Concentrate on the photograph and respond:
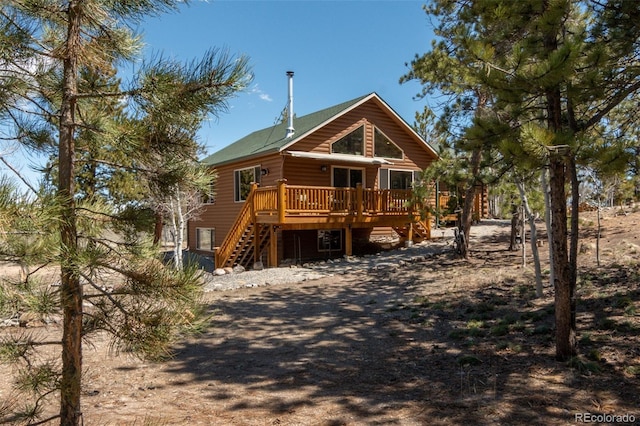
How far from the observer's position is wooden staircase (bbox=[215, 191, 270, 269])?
566 inches

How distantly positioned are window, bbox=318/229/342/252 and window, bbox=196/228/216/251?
5858 mm

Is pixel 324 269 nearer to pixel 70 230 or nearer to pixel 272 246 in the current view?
pixel 272 246

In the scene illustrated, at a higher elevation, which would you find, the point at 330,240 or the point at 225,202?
the point at 225,202

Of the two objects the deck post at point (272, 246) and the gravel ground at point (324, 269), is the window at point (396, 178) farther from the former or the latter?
the deck post at point (272, 246)

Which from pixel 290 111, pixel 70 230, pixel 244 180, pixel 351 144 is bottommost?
pixel 70 230

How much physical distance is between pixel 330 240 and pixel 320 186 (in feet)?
8.04

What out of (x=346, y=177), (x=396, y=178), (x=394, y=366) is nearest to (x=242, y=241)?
(x=346, y=177)

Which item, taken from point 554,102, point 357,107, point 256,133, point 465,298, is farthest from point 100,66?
point 256,133

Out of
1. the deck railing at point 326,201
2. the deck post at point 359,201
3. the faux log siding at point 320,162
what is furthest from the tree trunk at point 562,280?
the faux log siding at point 320,162

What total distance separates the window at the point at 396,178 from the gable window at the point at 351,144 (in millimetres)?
1586

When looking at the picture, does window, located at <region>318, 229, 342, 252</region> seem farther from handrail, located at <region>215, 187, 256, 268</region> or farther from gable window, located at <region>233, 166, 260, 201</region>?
gable window, located at <region>233, 166, 260, 201</region>

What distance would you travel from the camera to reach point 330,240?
16578mm

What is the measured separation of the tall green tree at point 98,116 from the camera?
2.32 metres

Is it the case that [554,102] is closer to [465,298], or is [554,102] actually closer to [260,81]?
[260,81]
